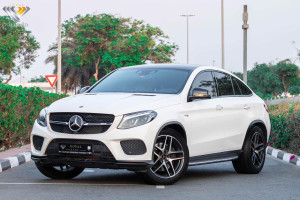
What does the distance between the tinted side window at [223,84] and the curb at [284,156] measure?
2.53m

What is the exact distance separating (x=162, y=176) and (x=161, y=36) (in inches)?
2574

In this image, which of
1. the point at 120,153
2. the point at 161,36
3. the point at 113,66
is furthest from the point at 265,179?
the point at 161,36

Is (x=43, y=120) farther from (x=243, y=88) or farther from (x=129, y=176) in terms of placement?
(x=243, y=88)

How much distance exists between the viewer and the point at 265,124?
11766 millimetres

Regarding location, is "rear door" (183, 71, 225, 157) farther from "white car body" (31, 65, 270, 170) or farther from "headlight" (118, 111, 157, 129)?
"headlight" (118, 111, 157, 129)

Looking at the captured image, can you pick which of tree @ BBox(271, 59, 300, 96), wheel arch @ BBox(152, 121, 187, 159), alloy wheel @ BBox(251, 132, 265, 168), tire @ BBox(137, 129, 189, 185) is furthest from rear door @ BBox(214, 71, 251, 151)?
tree @ BBox(271, 59, 300, 96)

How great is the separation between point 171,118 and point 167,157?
1.79 feet

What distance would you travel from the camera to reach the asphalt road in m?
8.30

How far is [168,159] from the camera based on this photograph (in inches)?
363

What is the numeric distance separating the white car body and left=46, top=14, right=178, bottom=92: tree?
5289 centimetres

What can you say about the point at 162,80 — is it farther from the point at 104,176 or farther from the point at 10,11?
the point at 10,11

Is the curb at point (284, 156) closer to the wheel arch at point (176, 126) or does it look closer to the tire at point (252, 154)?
the tire at point (252, 154)

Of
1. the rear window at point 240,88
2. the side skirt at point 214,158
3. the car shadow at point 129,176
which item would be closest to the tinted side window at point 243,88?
the rear window at point 240,88

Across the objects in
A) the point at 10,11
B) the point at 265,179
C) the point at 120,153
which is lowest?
the point at 265,179
